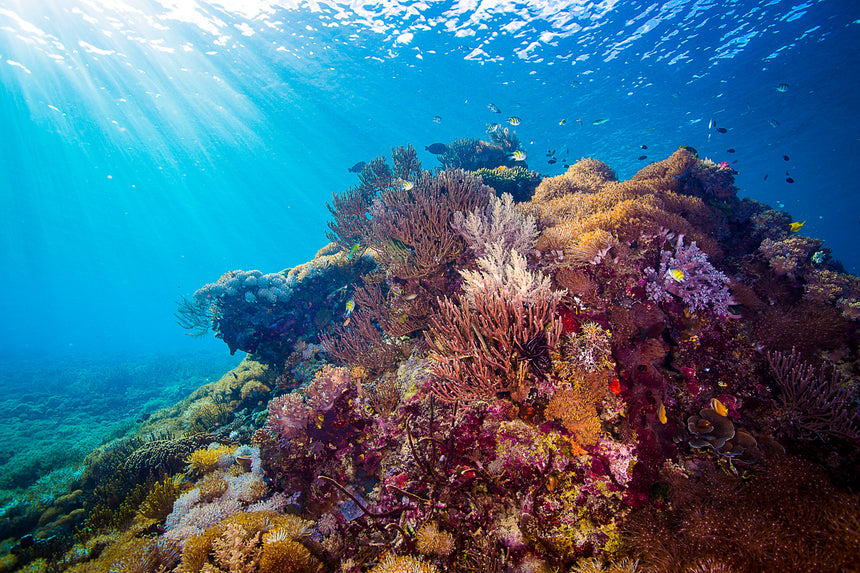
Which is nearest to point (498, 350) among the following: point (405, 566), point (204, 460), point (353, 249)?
point (405, 566)

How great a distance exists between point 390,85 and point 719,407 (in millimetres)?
25440

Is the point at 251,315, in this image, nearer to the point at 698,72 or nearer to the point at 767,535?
the point at 767,535

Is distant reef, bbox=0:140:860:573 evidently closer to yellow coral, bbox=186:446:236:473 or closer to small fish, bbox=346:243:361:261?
yellow coral, bbox=186:446:236:473

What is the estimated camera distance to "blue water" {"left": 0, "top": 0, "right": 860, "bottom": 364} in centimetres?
1618

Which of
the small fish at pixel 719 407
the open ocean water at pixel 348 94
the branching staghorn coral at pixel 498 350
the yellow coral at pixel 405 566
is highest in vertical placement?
the open ocean water at pixel 348 94

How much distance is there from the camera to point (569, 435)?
2.97m

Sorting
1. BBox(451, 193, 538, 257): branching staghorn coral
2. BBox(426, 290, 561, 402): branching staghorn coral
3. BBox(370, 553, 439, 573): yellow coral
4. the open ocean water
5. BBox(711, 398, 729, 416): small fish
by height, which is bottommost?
BBox(370, 553, 439, 573): yellow coral

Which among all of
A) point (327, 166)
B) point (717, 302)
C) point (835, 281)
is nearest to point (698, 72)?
point (835, 281)

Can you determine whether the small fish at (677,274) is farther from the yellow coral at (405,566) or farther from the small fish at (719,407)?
the yellow coral at (405,566)

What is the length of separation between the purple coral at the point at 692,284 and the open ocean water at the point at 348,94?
9.32 metres

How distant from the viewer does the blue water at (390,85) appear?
1618cm

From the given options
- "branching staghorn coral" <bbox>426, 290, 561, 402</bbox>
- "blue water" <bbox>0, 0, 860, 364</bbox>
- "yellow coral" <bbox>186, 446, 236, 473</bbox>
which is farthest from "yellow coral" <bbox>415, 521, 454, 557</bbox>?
"blue water" <bbox>0, 0, 860, 364</bbox>

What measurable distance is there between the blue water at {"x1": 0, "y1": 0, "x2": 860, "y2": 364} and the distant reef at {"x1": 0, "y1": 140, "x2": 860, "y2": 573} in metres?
7.11

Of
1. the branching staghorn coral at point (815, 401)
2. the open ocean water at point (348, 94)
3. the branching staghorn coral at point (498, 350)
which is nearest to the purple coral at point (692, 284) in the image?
the branching staghorn coral at point (815, 401)
